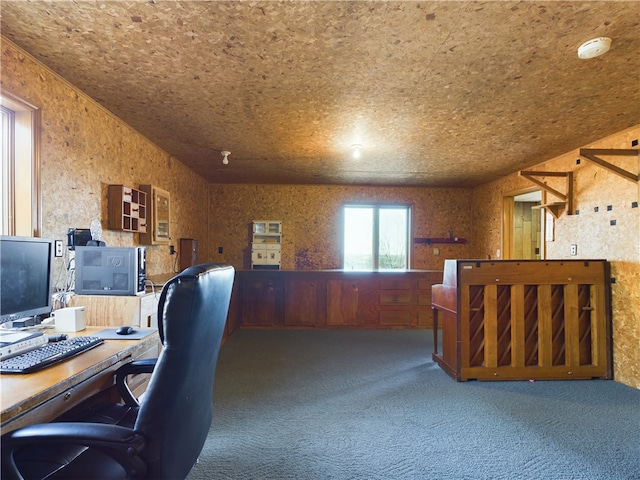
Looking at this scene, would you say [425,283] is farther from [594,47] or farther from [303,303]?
[594,47]

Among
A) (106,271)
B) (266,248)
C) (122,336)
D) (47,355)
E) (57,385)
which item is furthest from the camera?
(266,248)

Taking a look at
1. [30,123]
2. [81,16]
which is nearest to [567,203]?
[81,16]

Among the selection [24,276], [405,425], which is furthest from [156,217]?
[405,425]

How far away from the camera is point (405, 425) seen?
2.20 meters

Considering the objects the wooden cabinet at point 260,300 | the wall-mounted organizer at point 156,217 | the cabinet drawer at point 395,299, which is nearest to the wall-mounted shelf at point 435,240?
the cabinet drawer at point 395,299

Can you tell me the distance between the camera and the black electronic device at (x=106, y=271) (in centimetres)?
212

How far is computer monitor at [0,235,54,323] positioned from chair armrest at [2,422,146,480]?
0.70 metres

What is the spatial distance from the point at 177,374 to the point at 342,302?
13.4 ft

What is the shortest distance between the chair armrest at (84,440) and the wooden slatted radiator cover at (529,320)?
2.75m

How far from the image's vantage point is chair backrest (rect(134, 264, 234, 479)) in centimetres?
88

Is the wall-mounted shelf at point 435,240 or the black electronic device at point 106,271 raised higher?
the wall-mounted shelf at point 435,240

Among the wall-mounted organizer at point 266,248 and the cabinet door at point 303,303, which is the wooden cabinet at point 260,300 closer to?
the cabinet door at point 303,303

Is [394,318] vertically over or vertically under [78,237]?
under

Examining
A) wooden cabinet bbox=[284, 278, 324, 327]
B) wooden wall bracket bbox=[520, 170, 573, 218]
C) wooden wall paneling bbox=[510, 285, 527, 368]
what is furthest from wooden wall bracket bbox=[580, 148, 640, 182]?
wooden cabinet bbox=[284, 278, 324, 327]
